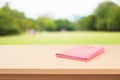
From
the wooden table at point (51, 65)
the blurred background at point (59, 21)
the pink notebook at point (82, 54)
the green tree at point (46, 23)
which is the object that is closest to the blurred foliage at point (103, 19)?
the blurred background at point (59, 21)

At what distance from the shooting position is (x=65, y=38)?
196cm

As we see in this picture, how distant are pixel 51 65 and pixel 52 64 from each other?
0.02 m

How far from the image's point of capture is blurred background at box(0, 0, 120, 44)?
6.32 ft

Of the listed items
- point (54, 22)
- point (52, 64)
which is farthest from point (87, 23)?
point (52, 64)

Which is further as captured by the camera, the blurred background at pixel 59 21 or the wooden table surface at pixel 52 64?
the blurred background at pixel 59 21

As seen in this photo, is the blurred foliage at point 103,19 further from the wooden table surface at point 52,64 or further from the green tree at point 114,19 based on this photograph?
the wooden table surface at point 52,64

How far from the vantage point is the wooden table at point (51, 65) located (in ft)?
3.77

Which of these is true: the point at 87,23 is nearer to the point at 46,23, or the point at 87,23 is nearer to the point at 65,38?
the point at 65,38

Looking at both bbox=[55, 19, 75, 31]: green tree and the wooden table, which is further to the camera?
bbox=[55, 19, 75, 31]: green tree

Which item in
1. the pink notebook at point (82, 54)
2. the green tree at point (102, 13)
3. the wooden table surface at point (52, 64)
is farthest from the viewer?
the green tree at point (102, 13)

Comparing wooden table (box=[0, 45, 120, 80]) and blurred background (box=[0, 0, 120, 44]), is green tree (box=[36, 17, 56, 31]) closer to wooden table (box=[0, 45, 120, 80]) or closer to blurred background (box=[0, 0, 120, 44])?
blurred background (box=[0, 0, 120, 44])

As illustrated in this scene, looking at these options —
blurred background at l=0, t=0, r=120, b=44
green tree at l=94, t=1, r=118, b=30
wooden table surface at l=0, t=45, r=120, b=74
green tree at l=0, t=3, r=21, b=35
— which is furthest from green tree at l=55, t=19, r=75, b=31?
wooden table surface at l=0, t=45, r=120, b=74

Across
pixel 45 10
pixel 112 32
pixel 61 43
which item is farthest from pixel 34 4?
pixel 112 32

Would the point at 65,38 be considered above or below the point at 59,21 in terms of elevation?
below
